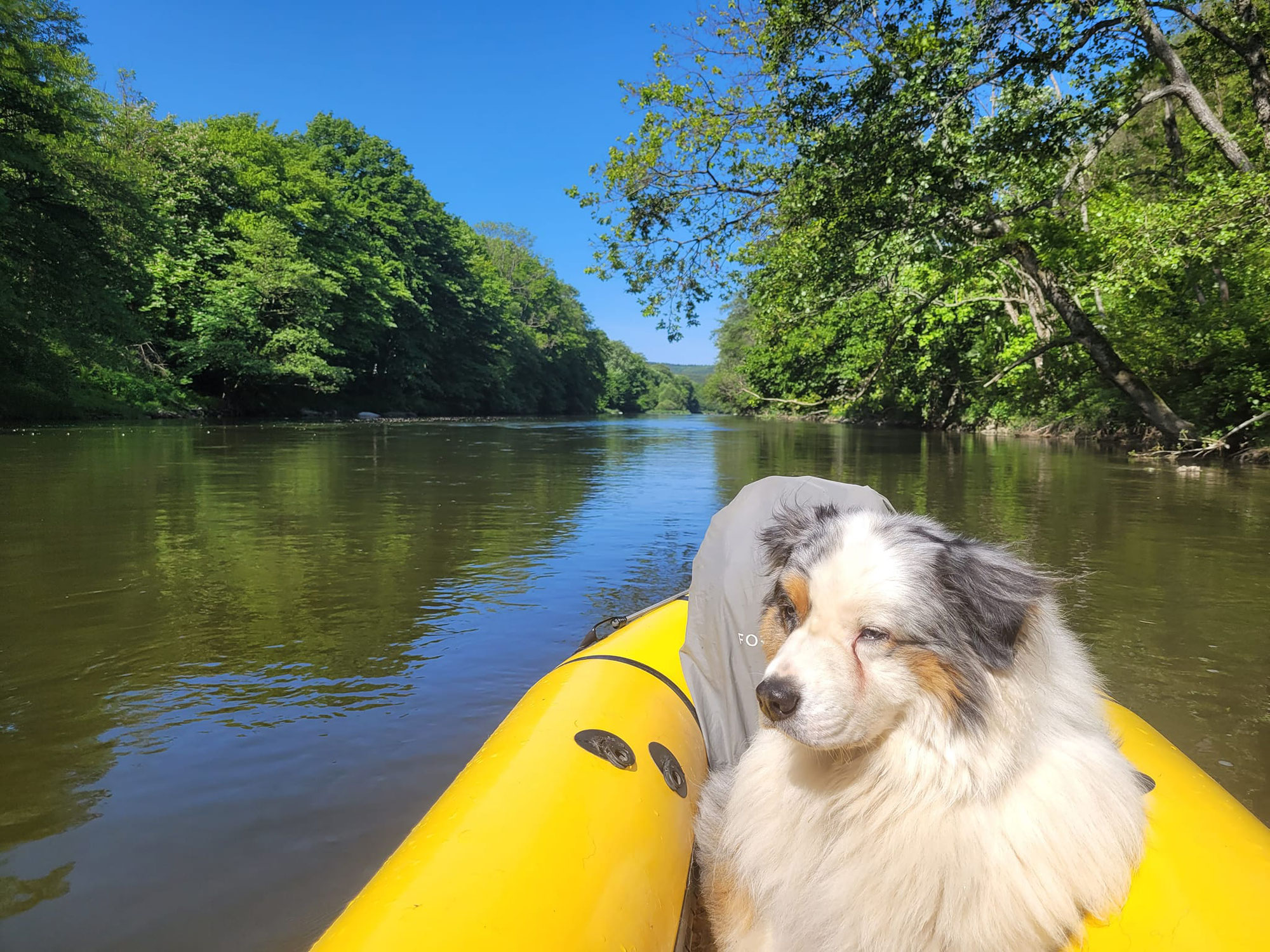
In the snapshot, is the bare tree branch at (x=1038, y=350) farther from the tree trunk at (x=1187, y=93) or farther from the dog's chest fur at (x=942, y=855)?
the dog's chest fur at (x=942, y=855)

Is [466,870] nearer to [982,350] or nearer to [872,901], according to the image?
[872,901]

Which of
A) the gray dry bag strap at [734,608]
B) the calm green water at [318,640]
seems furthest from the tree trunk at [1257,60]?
the gray dry bag strap at [734,608]

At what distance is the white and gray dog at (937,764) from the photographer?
1.58 meters

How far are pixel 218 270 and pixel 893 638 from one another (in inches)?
1616

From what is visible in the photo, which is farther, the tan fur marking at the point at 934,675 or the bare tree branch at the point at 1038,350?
the bare tree branch at the point at 1038,350

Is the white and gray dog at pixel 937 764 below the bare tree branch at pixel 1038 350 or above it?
below

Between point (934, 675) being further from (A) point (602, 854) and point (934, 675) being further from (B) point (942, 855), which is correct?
(A) point (602, 854)

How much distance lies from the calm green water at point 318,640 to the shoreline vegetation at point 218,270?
10.4 m

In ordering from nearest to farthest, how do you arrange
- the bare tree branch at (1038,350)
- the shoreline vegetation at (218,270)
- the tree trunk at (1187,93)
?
the tree trunk at (1187,93) → the bare tree branch at (1038,350) → the shoreline vegetation at (218,270)

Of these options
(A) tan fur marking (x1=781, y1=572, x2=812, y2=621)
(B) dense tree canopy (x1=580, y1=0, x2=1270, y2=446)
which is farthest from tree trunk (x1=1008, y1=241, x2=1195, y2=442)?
(A) tan fur marking (x1=781, y1=572, x2=812, y2=621)

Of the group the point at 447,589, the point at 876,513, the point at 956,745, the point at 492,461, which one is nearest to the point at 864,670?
the point at 956,745

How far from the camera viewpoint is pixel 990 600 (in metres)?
1.65

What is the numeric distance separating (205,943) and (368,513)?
8726 mm

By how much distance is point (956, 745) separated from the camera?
1595 mm
